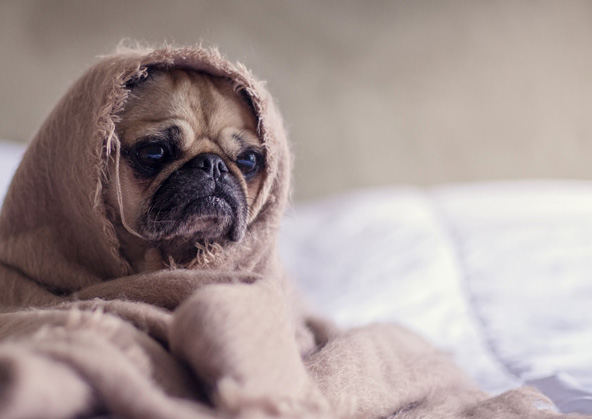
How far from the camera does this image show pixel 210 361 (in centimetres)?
62

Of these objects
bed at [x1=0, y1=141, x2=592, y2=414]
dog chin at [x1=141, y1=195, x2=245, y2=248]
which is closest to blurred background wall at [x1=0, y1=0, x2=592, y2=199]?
bed at [x1=0, y1=141, x2=592, y2=414]

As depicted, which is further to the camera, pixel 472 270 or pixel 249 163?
pixel 472 270

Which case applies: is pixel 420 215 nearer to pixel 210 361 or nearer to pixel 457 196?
pixel 457 196

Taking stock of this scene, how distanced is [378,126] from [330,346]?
6.24 ft

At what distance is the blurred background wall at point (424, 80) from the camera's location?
8.66 ft

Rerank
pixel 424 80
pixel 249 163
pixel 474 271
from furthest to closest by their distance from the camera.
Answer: pixel 424 80 < pixel 474 271 < pixel 249 163

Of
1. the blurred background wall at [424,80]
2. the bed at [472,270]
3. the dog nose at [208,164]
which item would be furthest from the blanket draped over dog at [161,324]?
the blurred background wall at [424,80]

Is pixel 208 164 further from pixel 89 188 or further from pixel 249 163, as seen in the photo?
pixel 89 188

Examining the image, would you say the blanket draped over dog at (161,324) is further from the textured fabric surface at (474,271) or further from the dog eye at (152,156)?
the textured fabric surface at (474,271)

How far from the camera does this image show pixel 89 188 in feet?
3.34

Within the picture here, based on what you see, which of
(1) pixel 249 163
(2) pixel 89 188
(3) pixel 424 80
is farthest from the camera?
(3) pixel 424 80

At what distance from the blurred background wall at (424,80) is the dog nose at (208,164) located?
1529mm

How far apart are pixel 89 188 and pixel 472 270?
1.18 meters

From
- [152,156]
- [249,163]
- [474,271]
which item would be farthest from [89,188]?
[474,271]
